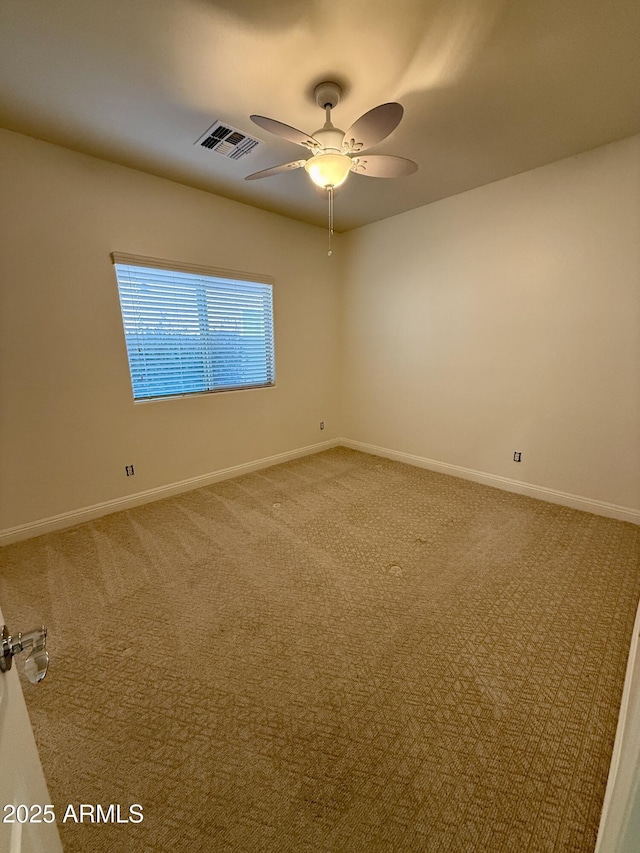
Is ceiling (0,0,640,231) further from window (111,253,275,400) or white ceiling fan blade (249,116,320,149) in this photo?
window (111,253,275,400)

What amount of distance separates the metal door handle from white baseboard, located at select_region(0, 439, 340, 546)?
2.42 m

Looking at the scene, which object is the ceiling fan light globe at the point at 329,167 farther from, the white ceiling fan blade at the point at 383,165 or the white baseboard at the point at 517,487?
the white baseboard at the point at 517,487

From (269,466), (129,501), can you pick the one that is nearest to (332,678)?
(129,501)

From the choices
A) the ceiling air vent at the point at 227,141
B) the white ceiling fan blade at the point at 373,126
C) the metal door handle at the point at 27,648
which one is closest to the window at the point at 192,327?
the ceiling air vent at the point at 227,141

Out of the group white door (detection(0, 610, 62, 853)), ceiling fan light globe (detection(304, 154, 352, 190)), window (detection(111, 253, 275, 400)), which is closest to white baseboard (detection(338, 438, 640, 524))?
window (detection(111, 253, 275, 400))

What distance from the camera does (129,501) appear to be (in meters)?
2.94

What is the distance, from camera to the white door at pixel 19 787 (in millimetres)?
507

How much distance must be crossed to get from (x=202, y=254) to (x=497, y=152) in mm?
2386

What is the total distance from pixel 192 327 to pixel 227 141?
1418 mm

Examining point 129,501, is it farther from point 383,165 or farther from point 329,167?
point 383,165

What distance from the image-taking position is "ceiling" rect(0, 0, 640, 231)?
140 centimetres

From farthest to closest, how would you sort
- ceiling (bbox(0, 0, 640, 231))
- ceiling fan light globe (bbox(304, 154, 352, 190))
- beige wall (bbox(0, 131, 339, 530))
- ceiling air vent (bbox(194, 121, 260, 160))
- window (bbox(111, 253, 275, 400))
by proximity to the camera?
window (bbox(111, 253, 275, 400)), beige wall (bbox(0, 131, 339, 530)), ceiling air vent (bbox(194, 121, 260, 160)), ceiling fan light globe (bbox(304, 154, 352, 190)), ceiling (bbox(0, 0, 640, 231))

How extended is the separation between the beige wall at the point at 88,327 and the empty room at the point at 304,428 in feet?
0.07

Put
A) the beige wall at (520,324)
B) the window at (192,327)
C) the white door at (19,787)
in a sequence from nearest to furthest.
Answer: the white door at (19,787) → the beige wall at (520,324) → the window at (192,327)
